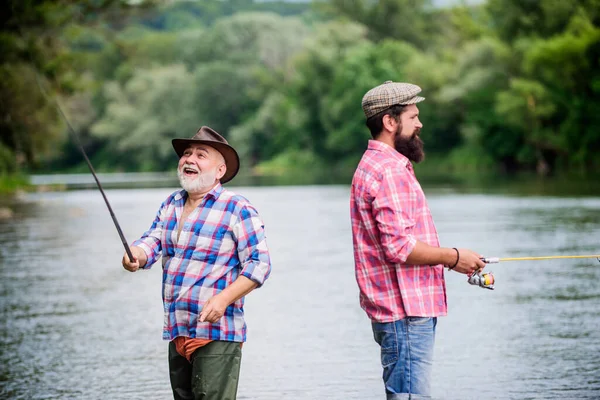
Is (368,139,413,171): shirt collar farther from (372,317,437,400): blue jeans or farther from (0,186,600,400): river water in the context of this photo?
(0,186,600,400): river water

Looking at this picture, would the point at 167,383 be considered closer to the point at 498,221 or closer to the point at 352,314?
the point at 352,314

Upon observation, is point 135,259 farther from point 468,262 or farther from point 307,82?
point 307,82

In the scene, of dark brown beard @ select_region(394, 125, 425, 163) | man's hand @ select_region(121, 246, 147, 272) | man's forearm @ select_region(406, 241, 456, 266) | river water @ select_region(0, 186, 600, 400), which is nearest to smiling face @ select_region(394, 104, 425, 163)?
dark brown beard @ select_region(394, 125, 425, 163)

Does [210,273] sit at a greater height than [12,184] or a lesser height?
greater

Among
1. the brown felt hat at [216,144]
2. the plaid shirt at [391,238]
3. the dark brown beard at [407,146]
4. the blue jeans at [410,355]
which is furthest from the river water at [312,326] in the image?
the dark brown beard at [407,146]

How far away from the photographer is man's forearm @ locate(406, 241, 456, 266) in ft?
15.6

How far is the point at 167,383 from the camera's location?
7867 mm

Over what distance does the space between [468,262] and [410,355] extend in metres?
0.50

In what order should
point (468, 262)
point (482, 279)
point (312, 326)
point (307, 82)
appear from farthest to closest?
point (307, 82) < point (312, 326) < point (482, 279) < point (468, 262)

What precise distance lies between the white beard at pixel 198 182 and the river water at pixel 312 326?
274cm

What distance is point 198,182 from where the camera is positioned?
4.98 metres

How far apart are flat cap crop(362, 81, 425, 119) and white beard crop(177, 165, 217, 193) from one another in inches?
31.1

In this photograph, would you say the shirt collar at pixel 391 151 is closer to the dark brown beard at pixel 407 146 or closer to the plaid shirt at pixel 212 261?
the dark brown beard at pixel 407 146

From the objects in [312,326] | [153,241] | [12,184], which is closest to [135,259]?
[153,241]
